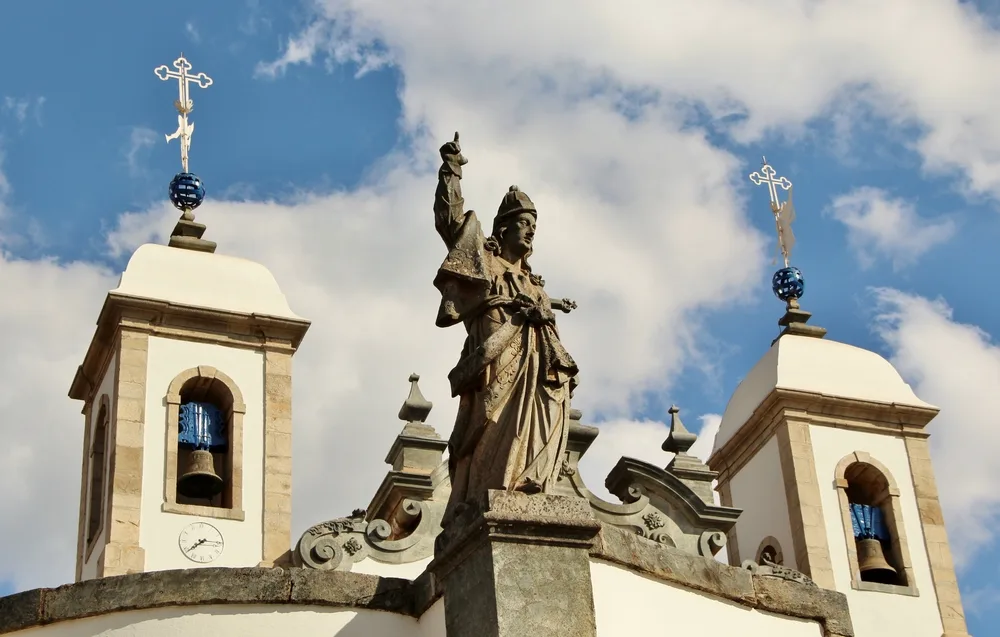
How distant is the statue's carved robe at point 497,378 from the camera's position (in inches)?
374

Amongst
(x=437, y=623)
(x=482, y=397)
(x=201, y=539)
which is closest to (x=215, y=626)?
(x=437, y=623)

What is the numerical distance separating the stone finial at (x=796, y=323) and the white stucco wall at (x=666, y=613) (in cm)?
1307

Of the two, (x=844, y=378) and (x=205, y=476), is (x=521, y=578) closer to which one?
(x=205, y=476)

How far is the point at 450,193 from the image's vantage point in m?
10.2

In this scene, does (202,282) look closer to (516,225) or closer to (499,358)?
(516,225)

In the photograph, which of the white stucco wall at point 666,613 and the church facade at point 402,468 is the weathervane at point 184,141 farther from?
the white stucco wall at point 666,613

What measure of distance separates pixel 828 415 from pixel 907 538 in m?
1.69

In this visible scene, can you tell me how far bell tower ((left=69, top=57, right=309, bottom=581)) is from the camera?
19016mm

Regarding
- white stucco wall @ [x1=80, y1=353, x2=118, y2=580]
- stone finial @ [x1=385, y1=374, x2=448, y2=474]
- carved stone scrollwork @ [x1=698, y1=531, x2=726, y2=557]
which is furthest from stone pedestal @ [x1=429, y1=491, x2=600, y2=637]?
carved stone scrollwork @ [x1=698, y1=531, x2=726, y2=557]

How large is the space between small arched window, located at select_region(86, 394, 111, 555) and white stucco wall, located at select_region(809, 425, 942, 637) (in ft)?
26.3

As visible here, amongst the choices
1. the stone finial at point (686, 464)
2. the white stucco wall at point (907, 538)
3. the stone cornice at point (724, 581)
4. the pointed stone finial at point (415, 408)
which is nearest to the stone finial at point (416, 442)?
the pointed stone finial at point (415, 408)

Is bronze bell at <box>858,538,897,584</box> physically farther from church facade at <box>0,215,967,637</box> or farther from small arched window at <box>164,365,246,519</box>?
small arched window at <box>164,365,246,519</box>

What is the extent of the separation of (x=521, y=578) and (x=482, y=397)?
1.02 m

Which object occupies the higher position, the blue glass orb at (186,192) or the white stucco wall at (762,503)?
the blue glass orb at (186,192)
